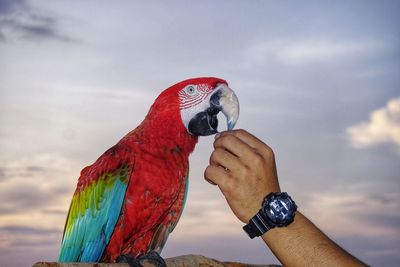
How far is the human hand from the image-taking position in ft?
5.38

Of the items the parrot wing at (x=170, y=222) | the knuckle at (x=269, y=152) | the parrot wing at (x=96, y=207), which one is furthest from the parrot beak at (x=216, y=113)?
the knuckle at (x=269, y=152)

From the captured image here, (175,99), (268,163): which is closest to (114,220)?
(175,99)

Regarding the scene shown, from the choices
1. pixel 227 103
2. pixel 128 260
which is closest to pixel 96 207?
pixel 128 260

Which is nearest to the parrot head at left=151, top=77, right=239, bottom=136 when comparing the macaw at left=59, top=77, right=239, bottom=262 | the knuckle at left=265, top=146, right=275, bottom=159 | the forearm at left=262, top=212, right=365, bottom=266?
the macaw at left=59, top=77, right=239, bottom=262

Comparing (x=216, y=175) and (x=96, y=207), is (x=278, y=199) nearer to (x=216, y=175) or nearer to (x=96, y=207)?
(x=216, y=175)

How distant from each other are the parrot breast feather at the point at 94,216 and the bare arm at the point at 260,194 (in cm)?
92

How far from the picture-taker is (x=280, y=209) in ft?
5.29

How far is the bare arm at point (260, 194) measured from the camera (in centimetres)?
163

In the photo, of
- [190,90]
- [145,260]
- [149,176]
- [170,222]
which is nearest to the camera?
[145,260]

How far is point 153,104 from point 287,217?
48.2 inches

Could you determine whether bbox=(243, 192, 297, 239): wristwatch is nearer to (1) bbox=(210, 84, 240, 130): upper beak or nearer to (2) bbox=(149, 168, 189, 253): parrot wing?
(1) bbox=(210, 84, 240, 130): upper beak

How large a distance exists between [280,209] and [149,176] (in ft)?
3.23

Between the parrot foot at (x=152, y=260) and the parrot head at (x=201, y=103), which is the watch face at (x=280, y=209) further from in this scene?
the parrot head at (x=201, y=103)

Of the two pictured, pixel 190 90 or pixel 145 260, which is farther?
pixel 190 90
